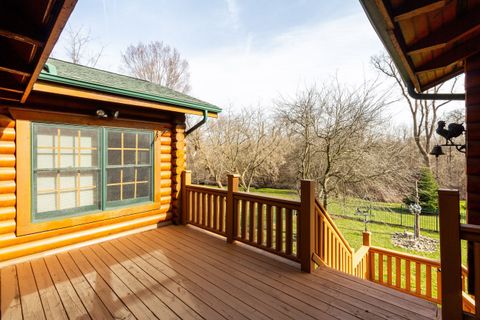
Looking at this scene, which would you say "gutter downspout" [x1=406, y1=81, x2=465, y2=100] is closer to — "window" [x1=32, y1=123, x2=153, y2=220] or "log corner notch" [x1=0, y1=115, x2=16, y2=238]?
"window" [x1=32, y1=123, x2=153, y2=220]

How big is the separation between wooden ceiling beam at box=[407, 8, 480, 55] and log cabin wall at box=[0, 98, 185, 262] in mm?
3968

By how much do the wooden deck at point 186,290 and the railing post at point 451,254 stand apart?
0.30 m

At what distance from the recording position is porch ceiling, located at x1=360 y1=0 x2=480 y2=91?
1624mm

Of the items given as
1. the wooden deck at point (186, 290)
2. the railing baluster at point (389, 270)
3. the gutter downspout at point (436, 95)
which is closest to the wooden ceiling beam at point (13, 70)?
the wooden deck at point (186, 290)

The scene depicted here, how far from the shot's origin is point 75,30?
1253cm

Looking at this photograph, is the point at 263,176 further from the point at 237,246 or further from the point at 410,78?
the point at 410,78

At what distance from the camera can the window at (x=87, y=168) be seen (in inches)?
130

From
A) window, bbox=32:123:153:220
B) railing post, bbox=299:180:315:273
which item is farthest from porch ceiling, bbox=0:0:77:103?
railing post, bbox=299:180:315:273

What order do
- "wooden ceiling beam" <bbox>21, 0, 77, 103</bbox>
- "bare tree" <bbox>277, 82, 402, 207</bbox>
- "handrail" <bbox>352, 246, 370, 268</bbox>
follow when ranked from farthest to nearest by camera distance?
"bare tree" <bbox>277, 82, 402, 207</bbox>, "handrail" <bbox>352, 246, 370, 268</bbox>, "wooden ceiling beam" <bbox>21, 0, 77, 103</bbox>

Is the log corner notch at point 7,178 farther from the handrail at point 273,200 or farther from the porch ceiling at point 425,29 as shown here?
the porch ceiling at point 425,29

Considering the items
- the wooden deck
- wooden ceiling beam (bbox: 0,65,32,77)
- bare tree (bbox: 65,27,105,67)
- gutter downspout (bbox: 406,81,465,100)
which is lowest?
the wooden deck

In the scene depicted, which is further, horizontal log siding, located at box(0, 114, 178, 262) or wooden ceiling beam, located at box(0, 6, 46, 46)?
horizontal log siding, located at box(0, 114, 178, 262)

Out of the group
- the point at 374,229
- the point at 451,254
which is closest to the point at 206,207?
the point at 451,254

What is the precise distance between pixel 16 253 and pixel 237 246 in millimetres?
3058
